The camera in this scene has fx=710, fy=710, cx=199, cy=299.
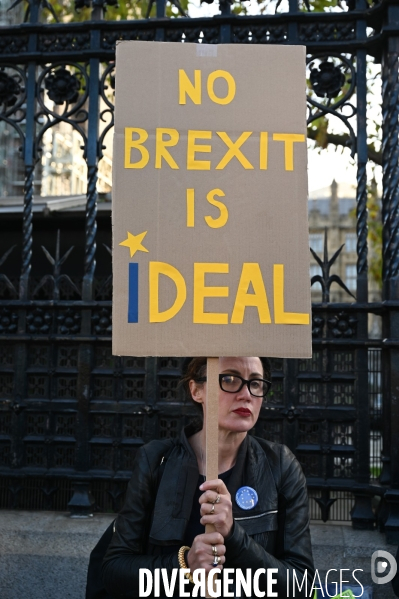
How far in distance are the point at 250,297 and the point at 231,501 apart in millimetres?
793

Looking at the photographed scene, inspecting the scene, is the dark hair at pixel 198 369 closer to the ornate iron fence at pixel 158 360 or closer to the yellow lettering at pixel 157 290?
the yellow lettering at pixel 157 290

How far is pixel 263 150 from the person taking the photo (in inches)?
111

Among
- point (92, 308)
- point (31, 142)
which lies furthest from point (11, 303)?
point (31, 142)

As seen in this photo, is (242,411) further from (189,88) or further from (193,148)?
(189,88)

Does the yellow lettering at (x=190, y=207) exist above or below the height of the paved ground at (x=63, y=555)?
above

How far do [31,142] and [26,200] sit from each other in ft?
1.64

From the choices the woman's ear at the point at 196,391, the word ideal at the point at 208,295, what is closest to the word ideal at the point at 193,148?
the word ideal at the point at 208,295

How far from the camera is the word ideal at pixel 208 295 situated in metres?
2.70

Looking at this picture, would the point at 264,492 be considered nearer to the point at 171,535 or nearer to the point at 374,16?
the point at 171,535

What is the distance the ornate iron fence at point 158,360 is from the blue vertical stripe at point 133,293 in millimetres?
2670

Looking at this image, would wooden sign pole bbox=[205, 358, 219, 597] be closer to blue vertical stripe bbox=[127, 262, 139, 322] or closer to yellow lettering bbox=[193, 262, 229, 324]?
yellow lettering bbox=[193, 262, 229, 324]

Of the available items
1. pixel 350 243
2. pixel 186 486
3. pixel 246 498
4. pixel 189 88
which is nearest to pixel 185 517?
pixel 186 486

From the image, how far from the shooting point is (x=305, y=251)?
2779 mm

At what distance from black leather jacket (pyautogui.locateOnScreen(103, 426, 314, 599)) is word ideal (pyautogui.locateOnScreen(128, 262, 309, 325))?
1.98ft
